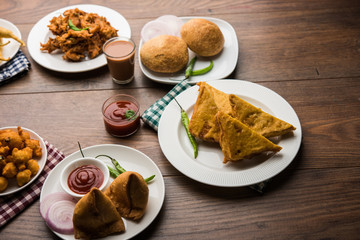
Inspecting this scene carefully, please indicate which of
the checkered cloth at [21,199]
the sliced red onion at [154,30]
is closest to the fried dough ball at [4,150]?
the checkered cloth at [21,199]

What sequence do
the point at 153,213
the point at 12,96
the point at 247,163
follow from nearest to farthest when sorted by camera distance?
the point at 153,213 < the point at 247,163 < the point at 12,96

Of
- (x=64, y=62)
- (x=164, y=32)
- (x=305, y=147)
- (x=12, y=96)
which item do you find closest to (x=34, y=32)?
(x=64, y=62)

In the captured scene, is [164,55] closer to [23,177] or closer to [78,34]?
[78,34]

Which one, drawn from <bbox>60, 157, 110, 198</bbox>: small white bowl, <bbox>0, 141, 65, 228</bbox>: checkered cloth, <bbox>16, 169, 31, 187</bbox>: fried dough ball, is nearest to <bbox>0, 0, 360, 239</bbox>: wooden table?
<bbox>0, 141, 65, 228</bbox>: checkered cloth

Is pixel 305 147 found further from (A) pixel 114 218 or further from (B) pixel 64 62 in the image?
(B) pixel 64 62

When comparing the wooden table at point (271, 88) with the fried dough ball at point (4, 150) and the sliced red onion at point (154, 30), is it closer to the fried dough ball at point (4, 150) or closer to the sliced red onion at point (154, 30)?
the sliced red onion at point (154, 30)

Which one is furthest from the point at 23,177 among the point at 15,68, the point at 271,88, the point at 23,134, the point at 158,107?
the point at 271,88
